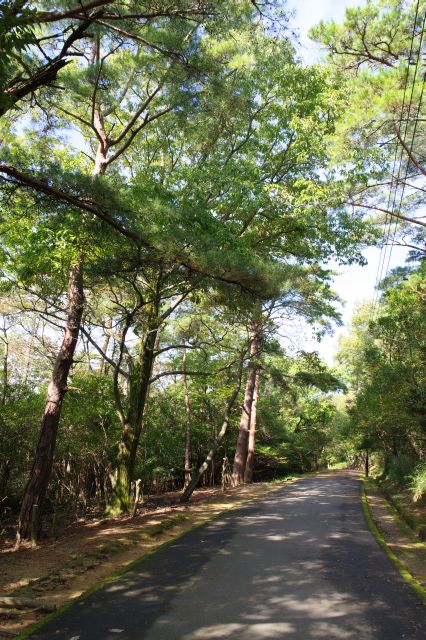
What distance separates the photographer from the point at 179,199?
981 centimetres

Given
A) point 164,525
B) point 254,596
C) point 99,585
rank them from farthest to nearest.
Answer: point 164,525, point 99,585, point 254,596

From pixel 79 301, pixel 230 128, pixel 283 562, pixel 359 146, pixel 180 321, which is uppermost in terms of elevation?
pixel 230 128

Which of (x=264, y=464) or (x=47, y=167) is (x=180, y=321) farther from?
(x=264, y=464)

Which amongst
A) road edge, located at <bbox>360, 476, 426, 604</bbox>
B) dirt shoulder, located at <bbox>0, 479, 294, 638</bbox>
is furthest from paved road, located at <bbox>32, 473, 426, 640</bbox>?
dirt shoulder, located at <bbox>0, 479, 294, 638</bbox>

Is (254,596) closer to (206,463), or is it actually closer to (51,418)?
(51,418)

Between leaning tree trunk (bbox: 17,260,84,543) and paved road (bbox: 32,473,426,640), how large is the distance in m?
3.31

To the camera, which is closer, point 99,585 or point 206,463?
point 99,585

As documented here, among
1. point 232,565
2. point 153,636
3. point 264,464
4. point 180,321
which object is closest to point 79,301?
point 232,565

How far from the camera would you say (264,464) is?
29.3 meters

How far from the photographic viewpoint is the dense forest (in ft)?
21.8

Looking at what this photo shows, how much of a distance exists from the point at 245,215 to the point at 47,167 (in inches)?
248

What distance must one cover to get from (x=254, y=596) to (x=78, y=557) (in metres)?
3.14

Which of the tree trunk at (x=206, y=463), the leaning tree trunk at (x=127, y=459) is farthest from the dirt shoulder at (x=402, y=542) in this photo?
the leaning tree trunk at (x=127, y=459)

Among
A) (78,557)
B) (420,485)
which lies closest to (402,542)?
(420,485)
